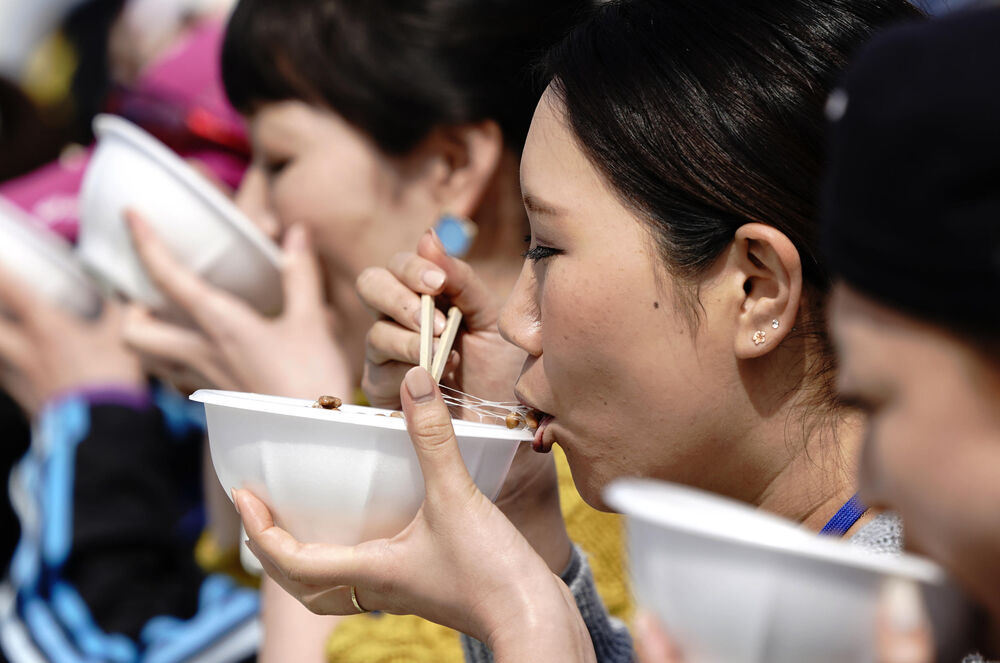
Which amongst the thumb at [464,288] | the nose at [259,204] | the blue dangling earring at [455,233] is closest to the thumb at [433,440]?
the thumb at [464,288]

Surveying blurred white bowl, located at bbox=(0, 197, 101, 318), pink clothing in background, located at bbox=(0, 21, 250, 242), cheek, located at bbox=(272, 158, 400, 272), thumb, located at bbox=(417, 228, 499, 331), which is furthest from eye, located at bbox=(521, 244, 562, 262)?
blurred white bowl, located at bbox=(0, 197, 101, 318)

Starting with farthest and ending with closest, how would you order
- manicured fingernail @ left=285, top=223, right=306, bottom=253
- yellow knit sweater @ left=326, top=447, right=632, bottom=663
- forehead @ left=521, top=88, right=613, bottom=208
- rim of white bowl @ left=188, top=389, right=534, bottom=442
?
manicured fingernail @ left=285, top=223, right=306, bottom=253 → yellow knit sweater @ left=326, top=447, right=632, bottom=663 → forehead @ left=521, top=88, right=613, bottom=208 → rim of white bowl @ left=188, top=389, right=534, bottom=442

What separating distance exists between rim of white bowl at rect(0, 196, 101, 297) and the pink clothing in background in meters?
0.13

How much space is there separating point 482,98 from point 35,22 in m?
2.76

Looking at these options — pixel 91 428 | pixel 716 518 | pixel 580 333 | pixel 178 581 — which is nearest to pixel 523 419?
pixel 580 333

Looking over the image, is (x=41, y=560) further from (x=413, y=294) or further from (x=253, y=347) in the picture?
(x=413, y=294)

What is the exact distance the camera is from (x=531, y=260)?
3.58 ft

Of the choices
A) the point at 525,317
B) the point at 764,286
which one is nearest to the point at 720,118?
the point at 764,286

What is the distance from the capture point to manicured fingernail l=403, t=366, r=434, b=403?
0.94 meters

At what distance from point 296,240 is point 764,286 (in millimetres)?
968

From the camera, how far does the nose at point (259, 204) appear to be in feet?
6.05

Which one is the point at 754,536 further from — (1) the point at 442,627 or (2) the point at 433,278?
(1) the point at 442,627

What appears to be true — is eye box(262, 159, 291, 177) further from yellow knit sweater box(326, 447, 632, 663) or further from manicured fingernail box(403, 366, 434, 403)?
manicured fingernail box(403, 366, 434, 403)

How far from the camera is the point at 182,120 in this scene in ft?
7.16
